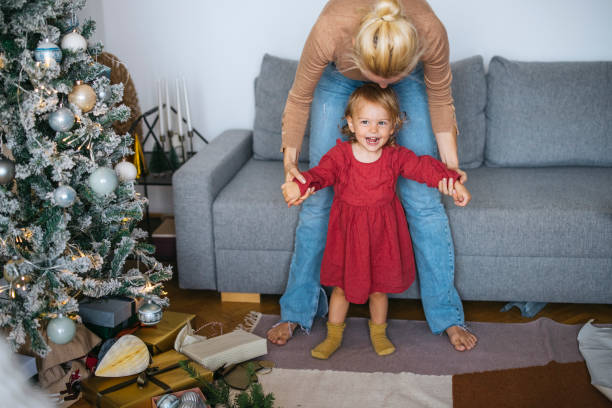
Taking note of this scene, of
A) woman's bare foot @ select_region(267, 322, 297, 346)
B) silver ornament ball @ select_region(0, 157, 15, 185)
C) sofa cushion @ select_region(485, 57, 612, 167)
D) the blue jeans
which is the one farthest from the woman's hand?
sofa cushion @ select_region(485, 57, 612, 167)

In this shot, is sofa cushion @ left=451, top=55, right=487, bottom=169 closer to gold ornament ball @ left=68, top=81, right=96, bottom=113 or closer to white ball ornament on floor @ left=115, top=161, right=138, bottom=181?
white ball ornament on floor @ left=115, top=161, right=138, bottom=181

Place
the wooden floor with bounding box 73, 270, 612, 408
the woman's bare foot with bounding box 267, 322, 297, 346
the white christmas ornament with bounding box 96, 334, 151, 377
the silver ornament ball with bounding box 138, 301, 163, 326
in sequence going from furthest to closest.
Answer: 1. the wooden floor with bounding box 73, 270, 612, 408
2. the woman's bare foot with bounding box 267, 322, 297, 346
3. the silver ornament ball with bounding box 138, 301, 163, 326
4. the white christmas ornament with bounding box 96, 334, 151, 377

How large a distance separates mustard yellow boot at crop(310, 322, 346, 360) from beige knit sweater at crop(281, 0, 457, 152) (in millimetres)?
622

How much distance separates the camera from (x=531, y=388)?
5.75 feet

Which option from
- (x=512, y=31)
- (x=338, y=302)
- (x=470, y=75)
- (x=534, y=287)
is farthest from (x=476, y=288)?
(x=512, y=31)

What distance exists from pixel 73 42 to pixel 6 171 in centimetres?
40

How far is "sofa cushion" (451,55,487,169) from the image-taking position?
98.9 inches

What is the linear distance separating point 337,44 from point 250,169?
101 cm

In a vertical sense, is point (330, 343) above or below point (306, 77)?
below

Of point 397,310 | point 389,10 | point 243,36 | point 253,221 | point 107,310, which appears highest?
point 389,10

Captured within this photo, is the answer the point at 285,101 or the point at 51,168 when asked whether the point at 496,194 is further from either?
the point at 51,168

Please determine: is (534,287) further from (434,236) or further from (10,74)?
(10,74)

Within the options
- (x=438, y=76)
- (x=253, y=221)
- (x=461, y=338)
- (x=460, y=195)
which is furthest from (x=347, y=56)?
(x=461, y=338)

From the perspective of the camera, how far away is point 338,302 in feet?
6.52
